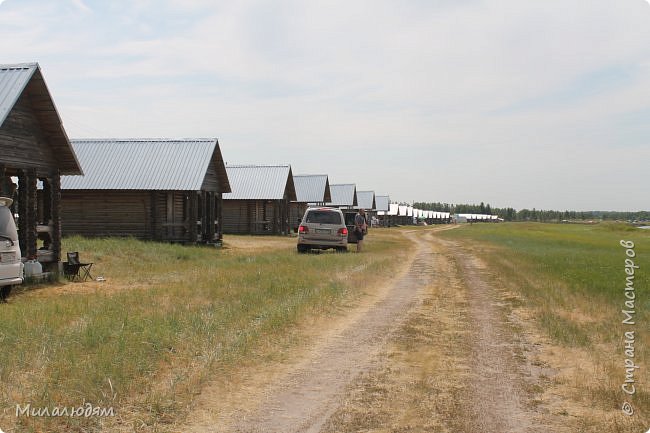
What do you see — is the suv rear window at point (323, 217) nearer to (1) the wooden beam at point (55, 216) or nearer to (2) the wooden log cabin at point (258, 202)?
(1) the wooden beam at point (55, 216)

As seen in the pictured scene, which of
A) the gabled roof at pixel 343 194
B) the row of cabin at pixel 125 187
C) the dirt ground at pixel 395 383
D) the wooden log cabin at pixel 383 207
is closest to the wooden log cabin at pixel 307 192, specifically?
the gabled roof at pixel 343 194

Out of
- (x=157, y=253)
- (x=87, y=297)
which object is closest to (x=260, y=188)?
(x=157, y=253)

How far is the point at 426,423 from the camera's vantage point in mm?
5133

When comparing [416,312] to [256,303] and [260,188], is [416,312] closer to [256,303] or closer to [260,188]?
[256,303]

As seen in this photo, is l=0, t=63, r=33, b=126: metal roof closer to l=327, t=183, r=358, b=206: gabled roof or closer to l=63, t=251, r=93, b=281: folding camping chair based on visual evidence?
l=63, t=251, r=93, b=281: folding camping chair

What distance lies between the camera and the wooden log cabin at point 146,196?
3095 centimetres

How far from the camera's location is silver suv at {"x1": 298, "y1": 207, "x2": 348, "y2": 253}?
2572 centimetres

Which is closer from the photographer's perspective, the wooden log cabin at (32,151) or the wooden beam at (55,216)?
the wooden log cabin at (32,151)

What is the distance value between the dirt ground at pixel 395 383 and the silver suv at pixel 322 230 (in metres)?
15.0

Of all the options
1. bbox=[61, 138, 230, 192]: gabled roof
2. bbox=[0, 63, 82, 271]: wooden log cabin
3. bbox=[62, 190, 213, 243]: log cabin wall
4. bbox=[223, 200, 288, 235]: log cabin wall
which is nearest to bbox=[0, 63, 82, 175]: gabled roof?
bbox=[0, 63, 82, 271]: wooden log cabin

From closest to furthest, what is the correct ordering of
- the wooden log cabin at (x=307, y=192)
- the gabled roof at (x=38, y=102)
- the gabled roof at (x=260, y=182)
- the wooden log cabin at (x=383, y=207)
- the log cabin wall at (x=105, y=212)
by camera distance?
the gabled roof at (x=38, y=102) → the log cabin wall at (x=105, y=212) → the gabled roof at (x=260, y=182) → the wooden log cabin at (x=307, y=192) → the wooden log cabin at (x=383, y=207)

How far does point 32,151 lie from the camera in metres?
16.2

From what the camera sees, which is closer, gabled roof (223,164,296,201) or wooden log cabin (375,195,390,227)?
gabled roof (223,164,296,201)

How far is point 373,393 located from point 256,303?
5.70 m
